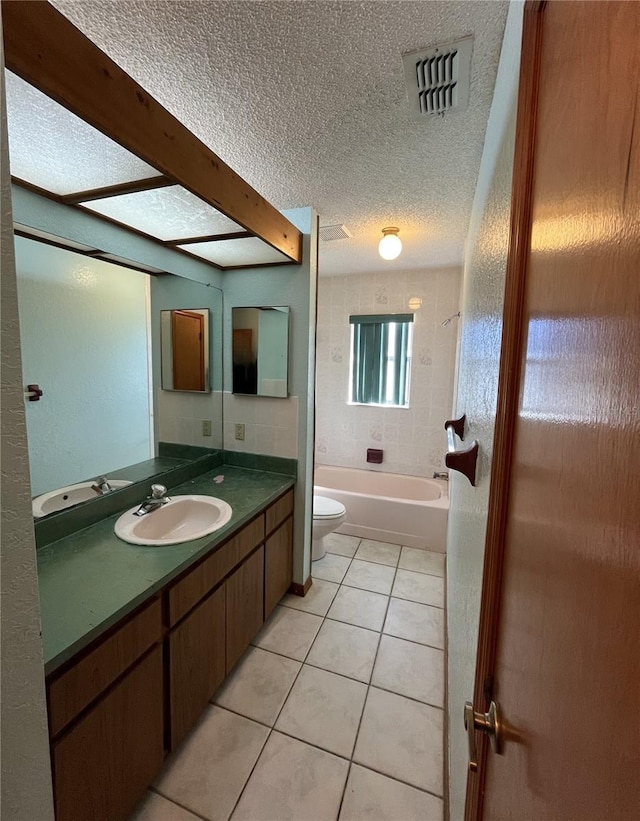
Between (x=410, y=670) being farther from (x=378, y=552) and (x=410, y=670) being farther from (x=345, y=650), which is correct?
(x=378, y=552)

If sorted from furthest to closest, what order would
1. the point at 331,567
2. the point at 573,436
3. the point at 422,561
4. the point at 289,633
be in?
the point at 422,561 → the point at 331,567 → the point at 289,633 → the point at 573,436

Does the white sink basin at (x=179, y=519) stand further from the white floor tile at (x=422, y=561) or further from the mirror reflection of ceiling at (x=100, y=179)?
the white floor tile at (x=422, y=561)

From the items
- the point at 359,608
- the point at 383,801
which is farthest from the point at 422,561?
the point at 383,801

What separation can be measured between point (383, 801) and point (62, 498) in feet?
5.36

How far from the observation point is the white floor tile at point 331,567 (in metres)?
2.54

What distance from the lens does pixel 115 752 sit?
1.02 m

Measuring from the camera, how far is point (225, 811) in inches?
46.7

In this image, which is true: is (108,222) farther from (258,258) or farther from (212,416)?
(212,416)

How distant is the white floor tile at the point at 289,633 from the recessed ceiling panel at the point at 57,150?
2212 mm

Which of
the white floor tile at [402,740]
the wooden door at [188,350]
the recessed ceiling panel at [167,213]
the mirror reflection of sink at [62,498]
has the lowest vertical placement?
the white floor tile at [402,740]

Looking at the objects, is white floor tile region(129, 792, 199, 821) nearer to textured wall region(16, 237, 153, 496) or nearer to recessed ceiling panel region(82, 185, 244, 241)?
textured wall region(16, 237, 153, 496)

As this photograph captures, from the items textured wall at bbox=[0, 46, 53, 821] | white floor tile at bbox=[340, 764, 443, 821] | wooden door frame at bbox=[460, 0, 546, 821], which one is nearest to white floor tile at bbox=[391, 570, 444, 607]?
white floor tile at bbox=[340, 764, 443, 821]

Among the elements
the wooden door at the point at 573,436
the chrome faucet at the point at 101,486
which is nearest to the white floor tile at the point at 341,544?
the chrome faucet at the point at 101,486

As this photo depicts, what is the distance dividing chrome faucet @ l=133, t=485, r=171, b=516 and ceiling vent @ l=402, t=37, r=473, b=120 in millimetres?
1902
